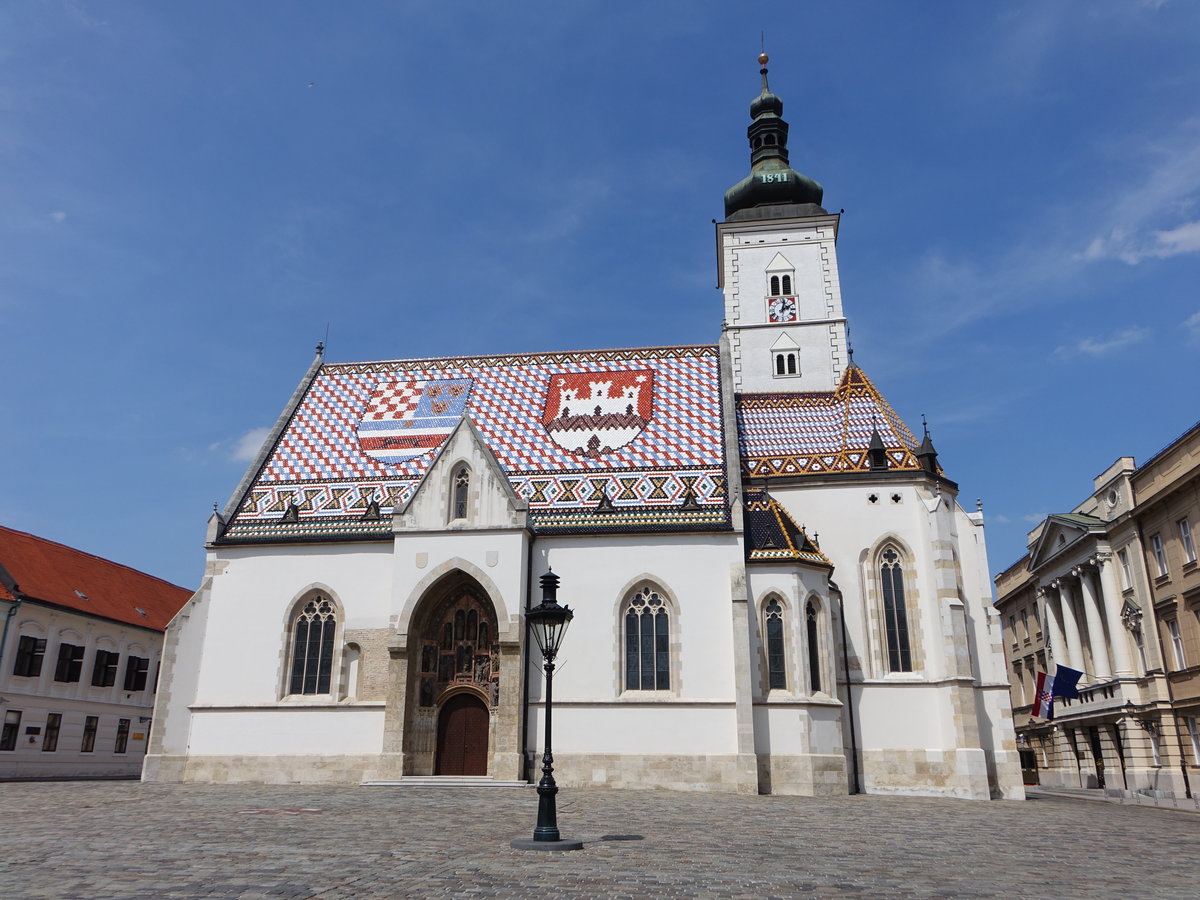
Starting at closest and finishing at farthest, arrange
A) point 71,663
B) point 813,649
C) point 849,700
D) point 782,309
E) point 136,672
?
point 813,649
point 849,700
point 71,663
point 136,672
point 782,309

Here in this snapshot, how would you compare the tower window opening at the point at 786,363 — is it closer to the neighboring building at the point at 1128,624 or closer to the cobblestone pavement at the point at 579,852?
the neighboring building at the point at 1128,624

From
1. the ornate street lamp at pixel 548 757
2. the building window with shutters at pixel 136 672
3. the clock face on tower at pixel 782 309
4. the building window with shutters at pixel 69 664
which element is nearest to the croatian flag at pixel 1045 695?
the clock face on tower at pixel 782 309

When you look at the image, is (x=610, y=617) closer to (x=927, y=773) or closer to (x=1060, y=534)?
(x=927, y=773)

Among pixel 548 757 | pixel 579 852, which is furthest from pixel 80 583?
pixel 579 852

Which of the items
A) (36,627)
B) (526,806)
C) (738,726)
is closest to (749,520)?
(738,726)

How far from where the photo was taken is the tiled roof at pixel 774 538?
1077 inches

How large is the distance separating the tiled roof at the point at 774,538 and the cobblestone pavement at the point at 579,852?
7.86 m

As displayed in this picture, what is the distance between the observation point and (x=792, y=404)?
34.5 m

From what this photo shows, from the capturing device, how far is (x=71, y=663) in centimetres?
3562

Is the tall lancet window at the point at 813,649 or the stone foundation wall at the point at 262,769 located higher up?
the tall lancet window at the point at 813,649

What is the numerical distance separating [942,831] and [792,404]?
20.4 meters

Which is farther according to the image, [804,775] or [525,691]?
[525,691]

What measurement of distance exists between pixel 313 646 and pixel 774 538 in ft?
47.6

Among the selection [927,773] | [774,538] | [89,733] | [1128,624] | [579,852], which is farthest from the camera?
[1128,624]
